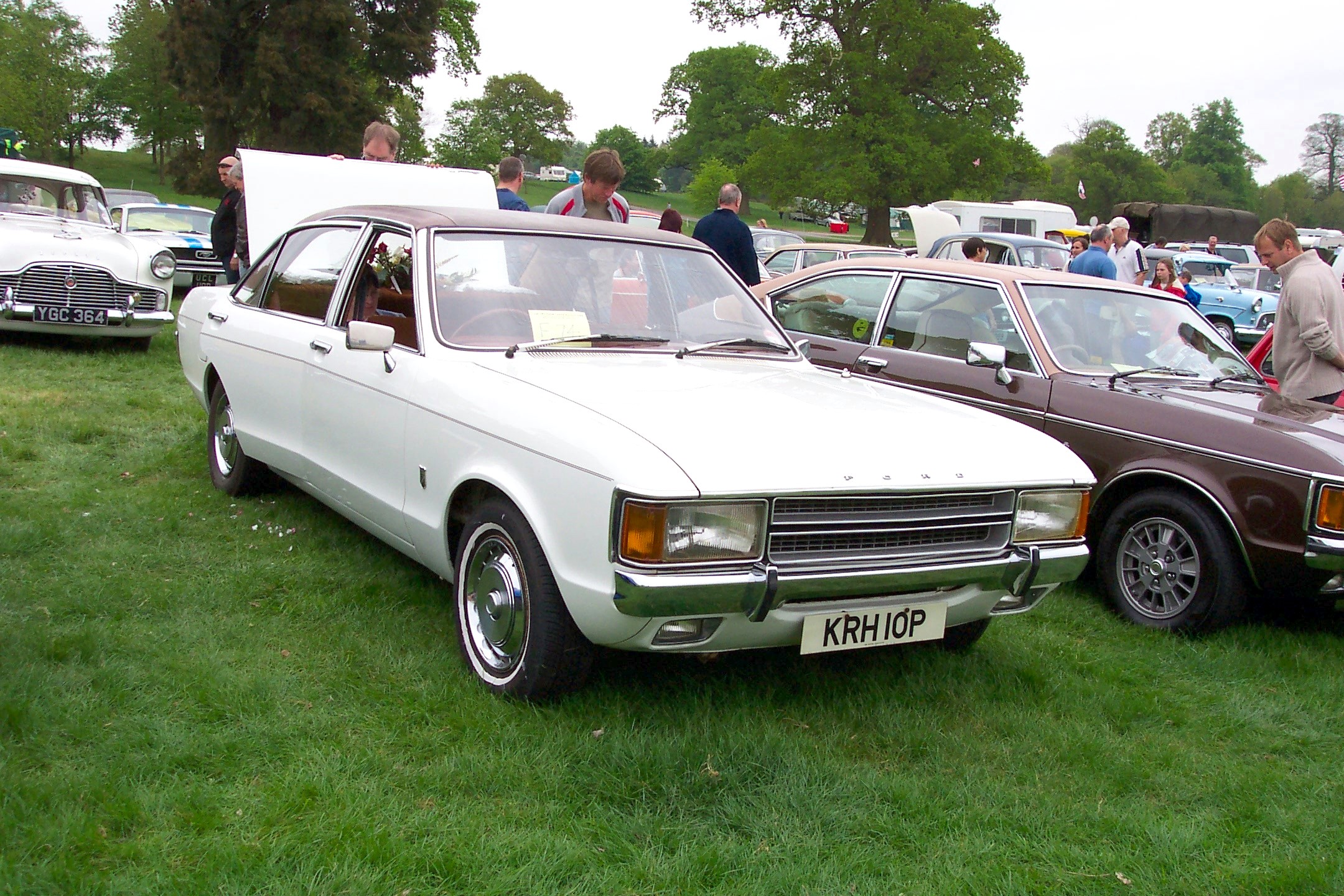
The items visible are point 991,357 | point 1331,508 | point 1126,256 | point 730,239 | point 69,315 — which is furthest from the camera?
point 1126,256

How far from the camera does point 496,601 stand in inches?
138

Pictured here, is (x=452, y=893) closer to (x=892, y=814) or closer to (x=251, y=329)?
(x=892, y=814)

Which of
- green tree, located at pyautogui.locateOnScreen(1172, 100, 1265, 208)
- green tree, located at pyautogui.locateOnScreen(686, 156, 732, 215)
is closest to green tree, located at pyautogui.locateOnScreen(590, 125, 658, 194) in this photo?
green tree, located at pyautogui.locateOnScreen(686, 156, 732, 215)

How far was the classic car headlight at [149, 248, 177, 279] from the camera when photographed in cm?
1050

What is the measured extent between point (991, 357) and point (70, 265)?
837 centimetres

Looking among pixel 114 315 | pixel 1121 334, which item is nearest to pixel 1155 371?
pixel 1121 334

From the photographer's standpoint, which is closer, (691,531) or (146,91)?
(691,531)

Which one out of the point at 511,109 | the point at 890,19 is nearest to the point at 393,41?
the point at 890,19

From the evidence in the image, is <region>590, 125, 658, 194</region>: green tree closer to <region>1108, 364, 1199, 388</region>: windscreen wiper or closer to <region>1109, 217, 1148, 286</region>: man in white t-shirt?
<region>1109, 217, 1148, 286</region>: man in white t-shirt

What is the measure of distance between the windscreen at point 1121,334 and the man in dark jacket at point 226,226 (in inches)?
Result: 248

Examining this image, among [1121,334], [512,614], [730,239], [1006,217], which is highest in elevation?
[1006,217]

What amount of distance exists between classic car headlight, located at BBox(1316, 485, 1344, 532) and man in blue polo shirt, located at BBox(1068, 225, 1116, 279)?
558cm

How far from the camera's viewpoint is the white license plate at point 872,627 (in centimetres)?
323

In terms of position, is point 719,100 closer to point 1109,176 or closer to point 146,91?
point 1109,176
